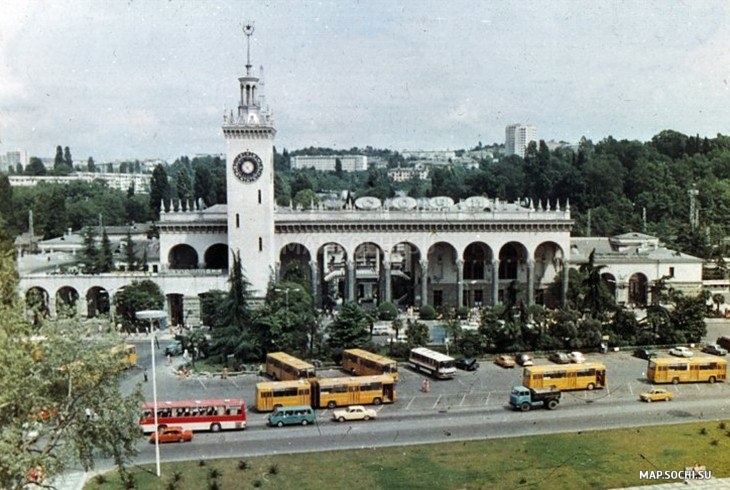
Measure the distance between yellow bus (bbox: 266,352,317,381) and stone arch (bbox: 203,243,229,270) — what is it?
21162 mm

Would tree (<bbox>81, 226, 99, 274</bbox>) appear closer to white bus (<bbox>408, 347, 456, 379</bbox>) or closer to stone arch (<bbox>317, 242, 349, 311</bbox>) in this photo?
stone arch (<bbox>317, 242, 349, 311</bbox>)

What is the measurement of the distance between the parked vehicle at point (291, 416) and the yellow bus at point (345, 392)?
2385mm

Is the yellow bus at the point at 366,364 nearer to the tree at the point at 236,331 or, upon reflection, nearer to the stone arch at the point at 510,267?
the tree at the point at 236,331

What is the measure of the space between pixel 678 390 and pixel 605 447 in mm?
12079

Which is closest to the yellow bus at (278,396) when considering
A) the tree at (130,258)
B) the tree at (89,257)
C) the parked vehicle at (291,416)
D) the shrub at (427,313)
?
the parked vehicle at (291,416)

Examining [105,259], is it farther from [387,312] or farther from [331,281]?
[387,312]

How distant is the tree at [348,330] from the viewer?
45.7 m

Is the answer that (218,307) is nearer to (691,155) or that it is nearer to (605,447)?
(605,447)

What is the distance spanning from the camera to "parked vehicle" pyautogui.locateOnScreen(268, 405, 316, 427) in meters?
33.3

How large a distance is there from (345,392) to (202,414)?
6961 millimetres

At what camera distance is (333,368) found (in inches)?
1747

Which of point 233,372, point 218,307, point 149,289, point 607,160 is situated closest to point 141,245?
point 149,289

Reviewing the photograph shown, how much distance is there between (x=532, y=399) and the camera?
35.4 m

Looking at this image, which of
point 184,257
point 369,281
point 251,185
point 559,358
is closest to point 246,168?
point 251,185
